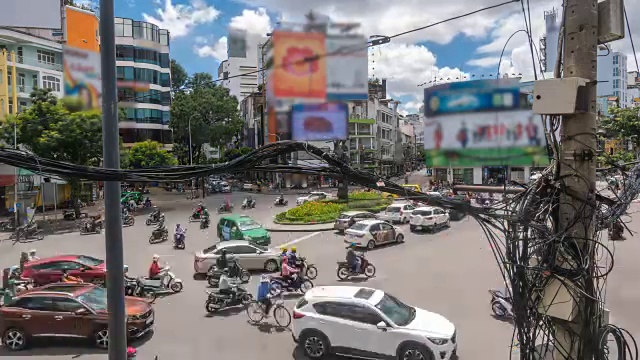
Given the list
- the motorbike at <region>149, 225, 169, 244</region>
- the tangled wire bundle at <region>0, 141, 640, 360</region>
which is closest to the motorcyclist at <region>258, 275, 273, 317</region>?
the tangled wire bundle at <region>0, 141, 640, 360</region>

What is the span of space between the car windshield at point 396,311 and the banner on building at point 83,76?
5.07m

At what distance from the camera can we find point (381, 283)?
12055mm

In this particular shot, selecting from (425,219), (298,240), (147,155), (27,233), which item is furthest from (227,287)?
(147,155)

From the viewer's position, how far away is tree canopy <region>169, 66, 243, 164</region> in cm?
4228

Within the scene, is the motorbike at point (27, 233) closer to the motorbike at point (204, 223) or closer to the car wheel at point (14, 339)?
the motorbike at point (204, 223)

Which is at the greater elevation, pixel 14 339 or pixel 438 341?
pixel 438 341

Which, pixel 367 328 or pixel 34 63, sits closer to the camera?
pixel 367 328

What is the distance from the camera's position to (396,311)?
24.1ft

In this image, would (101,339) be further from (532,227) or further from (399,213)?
(399,213)

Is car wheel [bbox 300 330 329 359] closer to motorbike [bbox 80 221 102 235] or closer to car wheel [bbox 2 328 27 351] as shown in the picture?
car wheel [bbox 2 328 27 351]

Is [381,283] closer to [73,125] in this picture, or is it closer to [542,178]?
[542,178]

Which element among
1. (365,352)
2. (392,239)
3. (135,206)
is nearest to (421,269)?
(392,239)

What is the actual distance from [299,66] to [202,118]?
38348 mm

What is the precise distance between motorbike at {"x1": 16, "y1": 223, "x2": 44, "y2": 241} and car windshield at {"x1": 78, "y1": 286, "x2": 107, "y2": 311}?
1417 cm
